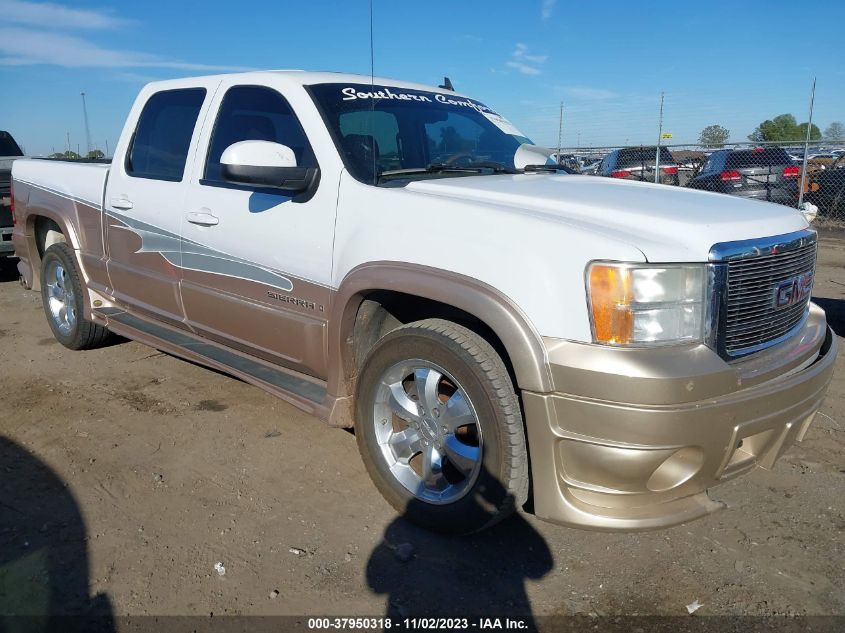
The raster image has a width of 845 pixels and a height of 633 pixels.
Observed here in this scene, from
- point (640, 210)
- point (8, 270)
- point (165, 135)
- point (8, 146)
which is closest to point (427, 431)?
point (640, 210)

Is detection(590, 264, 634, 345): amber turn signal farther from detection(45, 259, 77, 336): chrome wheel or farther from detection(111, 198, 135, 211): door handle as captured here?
detection(45, 259, 77, 336): chrome wheel

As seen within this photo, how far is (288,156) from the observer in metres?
3.28

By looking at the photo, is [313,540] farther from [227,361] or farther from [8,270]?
[8,270]

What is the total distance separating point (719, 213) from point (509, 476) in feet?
4.38

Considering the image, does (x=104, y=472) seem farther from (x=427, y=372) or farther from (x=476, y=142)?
(x=476, y=142)

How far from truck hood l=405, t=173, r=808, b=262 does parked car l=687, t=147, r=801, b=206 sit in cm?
992

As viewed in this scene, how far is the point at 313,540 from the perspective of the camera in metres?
3.07

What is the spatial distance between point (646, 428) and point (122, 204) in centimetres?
A: 362

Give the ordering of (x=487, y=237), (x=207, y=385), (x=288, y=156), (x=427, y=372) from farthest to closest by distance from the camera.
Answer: (x=207, y=385) → (x=288, y=156) → (x=427, y=372) → (x=487, y=237)

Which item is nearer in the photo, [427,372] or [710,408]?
[710,408]

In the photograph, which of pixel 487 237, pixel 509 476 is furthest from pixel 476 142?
pixel 509 476

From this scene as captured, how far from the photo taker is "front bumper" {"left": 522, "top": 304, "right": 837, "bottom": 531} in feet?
7.86

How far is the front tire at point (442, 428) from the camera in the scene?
107 inches

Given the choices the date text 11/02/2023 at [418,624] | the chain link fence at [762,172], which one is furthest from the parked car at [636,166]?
the date text 11/02/2023 at [418,624]
